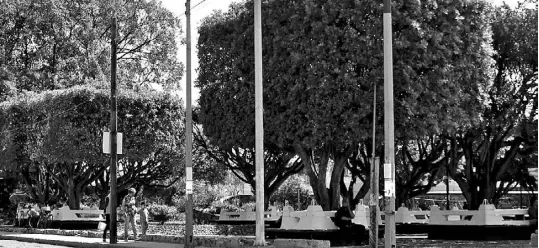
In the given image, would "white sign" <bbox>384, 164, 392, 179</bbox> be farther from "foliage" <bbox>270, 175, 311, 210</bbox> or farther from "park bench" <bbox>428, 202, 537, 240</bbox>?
"foliage" <bbox>270, 175, 311, 210</bbox>

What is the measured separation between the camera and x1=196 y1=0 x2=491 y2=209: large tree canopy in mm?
29438

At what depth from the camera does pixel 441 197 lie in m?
81.7

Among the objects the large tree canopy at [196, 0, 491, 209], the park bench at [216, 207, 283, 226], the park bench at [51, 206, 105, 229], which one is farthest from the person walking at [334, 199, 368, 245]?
the park bench at [51, 206, 105, 229]

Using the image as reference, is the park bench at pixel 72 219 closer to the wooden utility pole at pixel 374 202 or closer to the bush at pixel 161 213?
the bush at pixel 161 213

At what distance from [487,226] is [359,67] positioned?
710 centimetres

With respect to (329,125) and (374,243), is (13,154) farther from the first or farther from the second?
(374,243)

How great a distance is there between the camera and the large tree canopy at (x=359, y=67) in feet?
96.6

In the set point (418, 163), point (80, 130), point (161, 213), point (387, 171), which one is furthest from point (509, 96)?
point (161, 213)

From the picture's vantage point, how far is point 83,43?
51094mm

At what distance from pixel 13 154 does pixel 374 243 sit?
28351mm

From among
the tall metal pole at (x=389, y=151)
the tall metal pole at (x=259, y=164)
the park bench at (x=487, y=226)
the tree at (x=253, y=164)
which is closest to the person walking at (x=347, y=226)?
the park bench at (x=487, y=226)

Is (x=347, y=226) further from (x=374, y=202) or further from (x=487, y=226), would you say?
(x=374, y=202)

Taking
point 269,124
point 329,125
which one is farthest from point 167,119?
point 329,125

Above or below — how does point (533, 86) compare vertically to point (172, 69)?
below
